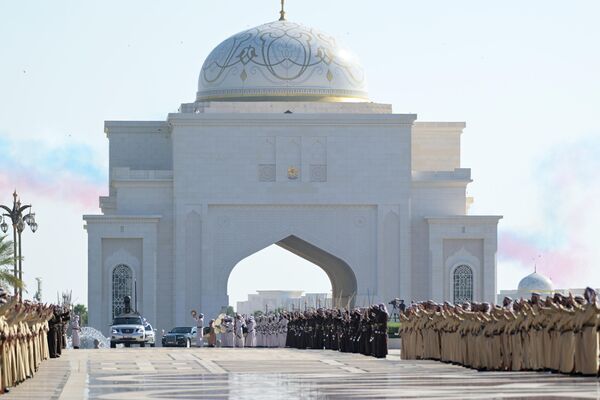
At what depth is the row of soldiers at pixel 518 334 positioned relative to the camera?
989 inches

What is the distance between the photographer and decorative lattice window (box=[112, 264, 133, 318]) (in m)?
60.5

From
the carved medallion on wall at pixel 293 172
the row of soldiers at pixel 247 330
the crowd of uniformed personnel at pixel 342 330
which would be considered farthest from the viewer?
the carved medallion on wall at pixel 293 172

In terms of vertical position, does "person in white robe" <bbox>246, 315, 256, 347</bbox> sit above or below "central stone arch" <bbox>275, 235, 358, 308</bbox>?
below

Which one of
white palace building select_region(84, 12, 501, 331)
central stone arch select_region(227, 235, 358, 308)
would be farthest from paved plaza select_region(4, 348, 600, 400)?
central stone arch select_region(227, 235, 358, 308)

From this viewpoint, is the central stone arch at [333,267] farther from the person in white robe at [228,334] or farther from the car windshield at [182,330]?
the person in white robe at [228,334]

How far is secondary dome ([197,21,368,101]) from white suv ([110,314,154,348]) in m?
13.8

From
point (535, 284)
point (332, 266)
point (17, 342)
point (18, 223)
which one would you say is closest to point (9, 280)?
point (18, 223)

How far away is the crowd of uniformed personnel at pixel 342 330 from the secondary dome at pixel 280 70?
13.9 m

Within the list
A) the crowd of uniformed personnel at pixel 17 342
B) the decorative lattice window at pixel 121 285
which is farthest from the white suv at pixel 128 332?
the crowd of uniformed personnel at pixel 17 342

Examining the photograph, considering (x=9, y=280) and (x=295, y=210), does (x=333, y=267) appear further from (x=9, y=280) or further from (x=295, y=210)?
(x=9, y=280)

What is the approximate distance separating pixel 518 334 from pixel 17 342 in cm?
777

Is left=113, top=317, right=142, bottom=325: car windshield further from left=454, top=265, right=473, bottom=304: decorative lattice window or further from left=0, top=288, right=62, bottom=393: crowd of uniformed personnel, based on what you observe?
left=0, top=288, right=62, bottom=393: crowd of uniformed personnel

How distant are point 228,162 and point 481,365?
33477mm

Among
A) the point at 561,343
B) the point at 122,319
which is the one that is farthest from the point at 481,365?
the point at 122,319
